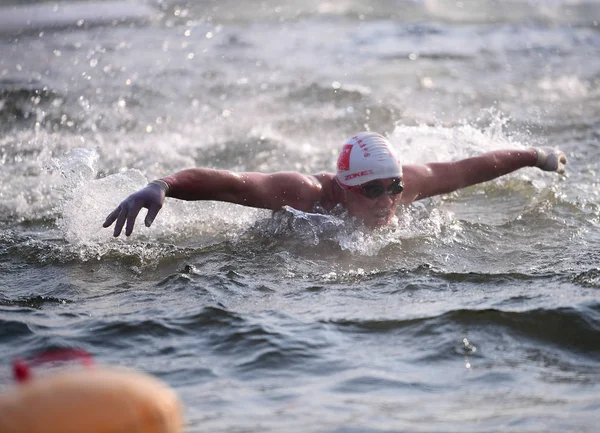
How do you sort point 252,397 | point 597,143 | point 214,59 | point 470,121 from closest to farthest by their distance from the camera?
point 252,397 < point 597,143 < point 470,121 < point 214,59

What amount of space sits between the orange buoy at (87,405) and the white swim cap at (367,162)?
5069mm

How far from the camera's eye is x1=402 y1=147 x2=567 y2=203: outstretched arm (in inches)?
333

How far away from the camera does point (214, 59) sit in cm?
1641

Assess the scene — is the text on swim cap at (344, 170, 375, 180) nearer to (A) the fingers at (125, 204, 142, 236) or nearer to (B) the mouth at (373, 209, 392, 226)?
(B) the mouth at (373, 209, 392, 226)

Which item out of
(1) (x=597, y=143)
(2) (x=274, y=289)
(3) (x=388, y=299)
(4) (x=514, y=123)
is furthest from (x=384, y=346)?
(4) (x=514, y=123)

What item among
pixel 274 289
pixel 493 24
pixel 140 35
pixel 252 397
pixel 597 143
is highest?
pixel 493 24

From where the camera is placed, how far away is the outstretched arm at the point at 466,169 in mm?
8461

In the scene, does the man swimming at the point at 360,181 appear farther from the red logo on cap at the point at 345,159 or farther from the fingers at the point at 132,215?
the fingers at the point at 132,215

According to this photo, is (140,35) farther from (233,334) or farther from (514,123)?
(233,334)

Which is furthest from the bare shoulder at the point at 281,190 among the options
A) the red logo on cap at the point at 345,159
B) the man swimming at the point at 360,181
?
the red logo on cap at the point at 345,159

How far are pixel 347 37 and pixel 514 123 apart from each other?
637cm

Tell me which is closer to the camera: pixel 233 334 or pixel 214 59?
pixel 233 334

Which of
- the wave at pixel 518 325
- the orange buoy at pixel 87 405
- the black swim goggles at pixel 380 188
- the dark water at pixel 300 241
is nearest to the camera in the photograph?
the orange buoy at pixel 87 405

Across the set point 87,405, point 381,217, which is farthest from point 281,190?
point 87,405
